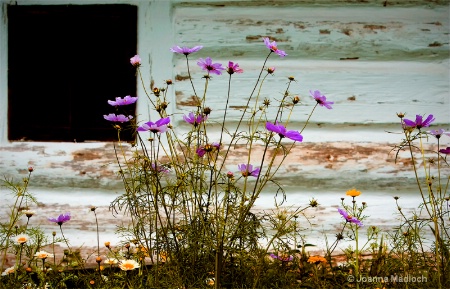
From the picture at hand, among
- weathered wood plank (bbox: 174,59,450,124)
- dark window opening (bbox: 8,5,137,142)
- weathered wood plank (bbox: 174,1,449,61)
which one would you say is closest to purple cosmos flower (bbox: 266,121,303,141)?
weathered wood plank (bbox: 174,59,450,124)

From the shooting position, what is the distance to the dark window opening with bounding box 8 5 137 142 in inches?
110

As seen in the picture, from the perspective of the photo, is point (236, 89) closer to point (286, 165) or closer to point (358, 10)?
point (286, 165)

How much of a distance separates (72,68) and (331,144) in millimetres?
→ 1478

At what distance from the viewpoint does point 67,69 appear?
285 cm

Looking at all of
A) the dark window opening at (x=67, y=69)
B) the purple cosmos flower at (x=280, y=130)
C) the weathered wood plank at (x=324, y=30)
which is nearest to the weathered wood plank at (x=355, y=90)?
the weathered wood plank at (x=324, y=30)

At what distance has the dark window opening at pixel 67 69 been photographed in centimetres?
279

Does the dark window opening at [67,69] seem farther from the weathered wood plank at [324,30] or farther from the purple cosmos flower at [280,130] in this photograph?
the purple cosmos flower at [280,130]

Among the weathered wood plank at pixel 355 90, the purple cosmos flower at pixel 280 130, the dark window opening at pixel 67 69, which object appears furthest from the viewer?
the dark window opening at pixel 67 69

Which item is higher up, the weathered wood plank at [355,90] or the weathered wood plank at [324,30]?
the weathered wood plank at [324,30]

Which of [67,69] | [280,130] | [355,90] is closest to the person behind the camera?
[280,130]

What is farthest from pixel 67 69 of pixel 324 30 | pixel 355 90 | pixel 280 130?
pixel 280 130

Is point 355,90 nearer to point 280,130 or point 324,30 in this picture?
point 324,30

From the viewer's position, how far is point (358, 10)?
264cm

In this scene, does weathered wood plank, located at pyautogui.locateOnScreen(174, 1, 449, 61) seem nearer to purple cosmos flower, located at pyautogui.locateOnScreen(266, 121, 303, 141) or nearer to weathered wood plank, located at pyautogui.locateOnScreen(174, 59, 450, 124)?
weathered wood plank, located at pyautogui.locateOnScreen(174, 59, 450, 124)
